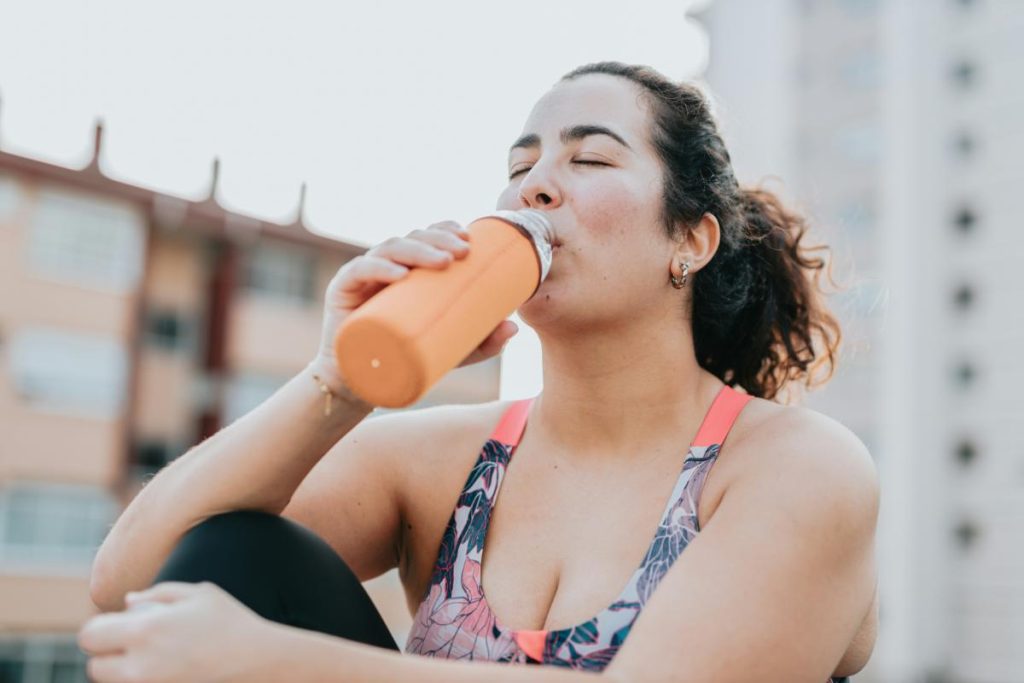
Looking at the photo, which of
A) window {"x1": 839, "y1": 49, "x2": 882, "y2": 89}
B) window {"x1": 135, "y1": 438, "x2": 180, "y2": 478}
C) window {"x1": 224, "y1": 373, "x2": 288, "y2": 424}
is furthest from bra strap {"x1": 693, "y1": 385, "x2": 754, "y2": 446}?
window {"x1": 839, "y1": 49, "x2": 882, "y2": 89}

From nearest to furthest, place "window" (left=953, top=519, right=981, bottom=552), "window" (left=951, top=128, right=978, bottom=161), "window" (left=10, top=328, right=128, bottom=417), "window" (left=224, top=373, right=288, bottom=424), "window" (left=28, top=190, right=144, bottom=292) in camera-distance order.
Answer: "window" (left=10, top=328, right=128, bottom=417) → "window" (left=28, top=190, right=144, bottom=292) → "window" (left=224, top=373, right=288, bottom=424) → "window" (left=953, top=519, right=981, bottom=552) → "window" (left=951, top=128, right=978, bottom=161)

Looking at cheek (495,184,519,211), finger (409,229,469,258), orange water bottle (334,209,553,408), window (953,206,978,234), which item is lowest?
orange water bottle (334,209,553,408)

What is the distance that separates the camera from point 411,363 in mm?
1078

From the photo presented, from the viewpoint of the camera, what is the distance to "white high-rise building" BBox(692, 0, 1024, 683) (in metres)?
23.6

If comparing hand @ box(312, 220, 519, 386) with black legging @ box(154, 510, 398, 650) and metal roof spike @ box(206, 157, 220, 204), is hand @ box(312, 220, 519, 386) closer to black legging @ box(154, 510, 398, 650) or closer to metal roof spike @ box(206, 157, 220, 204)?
black legging @ box(154, 510, 398, 650)

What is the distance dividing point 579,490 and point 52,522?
16.2 m

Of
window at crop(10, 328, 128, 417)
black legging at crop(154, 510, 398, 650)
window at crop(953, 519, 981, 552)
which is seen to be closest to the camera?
black legging at crop(154, 510, 398, 650)

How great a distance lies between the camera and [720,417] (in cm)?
161

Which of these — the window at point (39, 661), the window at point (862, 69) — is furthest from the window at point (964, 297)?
the window at point (39, 661)

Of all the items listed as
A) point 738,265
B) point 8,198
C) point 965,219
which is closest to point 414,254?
point 738,265

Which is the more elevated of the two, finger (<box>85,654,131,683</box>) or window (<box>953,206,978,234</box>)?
window (<box>953,206,978,234</box>)

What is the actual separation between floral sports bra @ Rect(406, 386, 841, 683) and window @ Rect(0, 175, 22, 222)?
15.5m

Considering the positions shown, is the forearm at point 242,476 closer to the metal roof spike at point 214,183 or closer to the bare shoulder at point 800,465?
the bare shoulder at point 800,465

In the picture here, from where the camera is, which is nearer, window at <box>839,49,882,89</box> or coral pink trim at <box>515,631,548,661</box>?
coral pink trim at <box>515,631,548,661</box>
